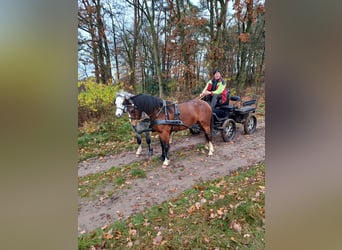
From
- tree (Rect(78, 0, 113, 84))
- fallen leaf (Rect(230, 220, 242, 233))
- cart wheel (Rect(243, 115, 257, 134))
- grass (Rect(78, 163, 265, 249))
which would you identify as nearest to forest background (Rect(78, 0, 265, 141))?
tree (Rect(78, 0, 113, 84))

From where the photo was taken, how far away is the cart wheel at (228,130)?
1404 millimetres

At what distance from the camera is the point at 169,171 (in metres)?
1.31

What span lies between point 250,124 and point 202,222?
592 millimetres

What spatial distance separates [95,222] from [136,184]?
27 cm

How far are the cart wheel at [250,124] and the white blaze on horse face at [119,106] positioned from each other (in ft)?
2.28

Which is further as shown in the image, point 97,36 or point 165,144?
point 165,144

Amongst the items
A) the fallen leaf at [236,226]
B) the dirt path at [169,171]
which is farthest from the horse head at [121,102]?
the fallen leaf at [236,226]

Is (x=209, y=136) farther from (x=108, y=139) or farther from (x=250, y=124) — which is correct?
(x=108, y=139)

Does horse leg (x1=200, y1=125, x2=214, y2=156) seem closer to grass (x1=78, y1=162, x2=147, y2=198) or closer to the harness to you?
the harness

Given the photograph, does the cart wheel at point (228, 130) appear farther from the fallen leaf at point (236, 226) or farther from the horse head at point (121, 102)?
the horse head at point (121, 102)

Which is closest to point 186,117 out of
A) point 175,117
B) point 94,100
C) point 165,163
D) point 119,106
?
point 175,117
